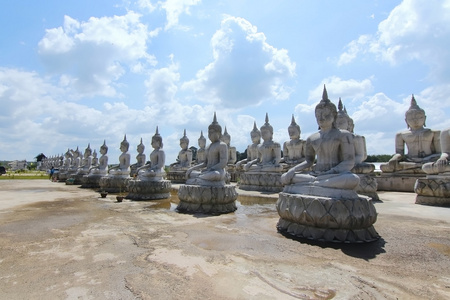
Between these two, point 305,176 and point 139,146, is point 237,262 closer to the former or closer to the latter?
point 305,176

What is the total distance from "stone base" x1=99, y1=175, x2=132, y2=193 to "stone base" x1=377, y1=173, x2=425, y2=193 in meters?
12.0

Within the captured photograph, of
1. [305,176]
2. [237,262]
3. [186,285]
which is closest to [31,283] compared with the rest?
[186,285]

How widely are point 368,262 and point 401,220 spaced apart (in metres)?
3.34

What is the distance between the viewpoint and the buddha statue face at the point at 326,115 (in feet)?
17.4

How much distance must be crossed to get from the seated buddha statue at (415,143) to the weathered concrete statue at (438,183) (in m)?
2.29

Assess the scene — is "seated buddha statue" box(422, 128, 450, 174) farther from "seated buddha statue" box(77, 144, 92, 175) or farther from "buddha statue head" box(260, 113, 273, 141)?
"seated buddha statue" box(77, 144, 92, 175)

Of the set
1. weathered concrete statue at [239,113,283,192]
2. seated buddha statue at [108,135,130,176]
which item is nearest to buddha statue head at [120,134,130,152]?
seated buddha statue at [108,135,130,176]

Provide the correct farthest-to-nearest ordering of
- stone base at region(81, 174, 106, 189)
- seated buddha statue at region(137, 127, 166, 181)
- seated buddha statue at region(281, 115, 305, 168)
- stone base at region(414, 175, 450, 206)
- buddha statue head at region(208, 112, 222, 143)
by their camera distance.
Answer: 1. stone base at region(81, 174, 106, 189)
2. seated buddha statue at region(281, 115, 305, 168)
3. seated buddha statue at region(137, 127, 166, 181)
4. buddha statue head at region(208, 112, 222, 143)
5. stone base at region(414, 175, 450, 206)

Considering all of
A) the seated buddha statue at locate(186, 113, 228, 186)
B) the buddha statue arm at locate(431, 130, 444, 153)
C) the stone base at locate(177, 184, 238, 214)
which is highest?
the buddha statue arm at locate(431, 130, 444, 153)

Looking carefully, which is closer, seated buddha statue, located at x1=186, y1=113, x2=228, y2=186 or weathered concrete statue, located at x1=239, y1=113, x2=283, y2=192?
seated buddha statue, located at x1=186, y1=113, x2=228, y2=186

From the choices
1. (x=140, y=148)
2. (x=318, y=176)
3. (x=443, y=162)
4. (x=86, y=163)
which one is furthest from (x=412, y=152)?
(x=86, y=163)

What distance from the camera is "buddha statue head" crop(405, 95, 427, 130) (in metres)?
10.2

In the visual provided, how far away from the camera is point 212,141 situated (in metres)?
8.39

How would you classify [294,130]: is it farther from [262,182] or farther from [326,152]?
[326,152]
